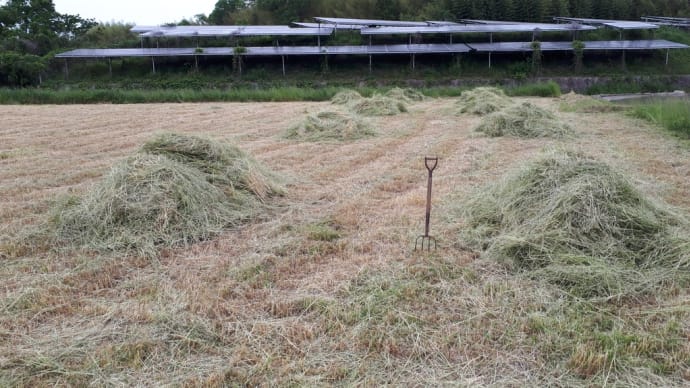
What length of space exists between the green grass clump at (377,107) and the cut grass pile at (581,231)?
9.28 m

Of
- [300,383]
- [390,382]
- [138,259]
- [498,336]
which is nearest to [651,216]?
[498,336]

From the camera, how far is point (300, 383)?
102 inches

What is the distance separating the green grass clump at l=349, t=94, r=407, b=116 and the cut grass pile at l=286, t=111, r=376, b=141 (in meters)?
2.94

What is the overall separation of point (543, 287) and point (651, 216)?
4.96 feet

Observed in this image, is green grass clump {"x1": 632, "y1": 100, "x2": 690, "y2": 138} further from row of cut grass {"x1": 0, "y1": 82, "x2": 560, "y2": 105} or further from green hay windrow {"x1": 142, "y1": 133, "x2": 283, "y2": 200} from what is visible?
row of cut grass {"x1": 0, "y1": 82, "x2": 560, "y2": 105}

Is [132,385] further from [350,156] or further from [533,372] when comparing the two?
[350,156]

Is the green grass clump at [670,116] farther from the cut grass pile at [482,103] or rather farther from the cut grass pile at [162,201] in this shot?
the cut grass pile at [162,201]

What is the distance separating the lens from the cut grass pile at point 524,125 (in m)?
10.0

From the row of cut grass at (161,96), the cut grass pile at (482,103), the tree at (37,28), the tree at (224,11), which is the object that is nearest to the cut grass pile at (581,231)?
the cut grass pile at (482,103)

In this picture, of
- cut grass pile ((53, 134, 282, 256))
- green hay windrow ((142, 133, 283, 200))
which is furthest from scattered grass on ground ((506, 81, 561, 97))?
cut grass pile ((53, 134, 282, 256))

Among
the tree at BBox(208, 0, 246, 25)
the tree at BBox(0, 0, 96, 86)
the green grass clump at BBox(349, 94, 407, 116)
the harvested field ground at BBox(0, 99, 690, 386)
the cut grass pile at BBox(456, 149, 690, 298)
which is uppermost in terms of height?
the tree at BBox(208, 0, 246, 25)

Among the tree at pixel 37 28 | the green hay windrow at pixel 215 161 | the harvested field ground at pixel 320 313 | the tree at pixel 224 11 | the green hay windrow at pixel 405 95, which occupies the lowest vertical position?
the harvested field ground at pixel 320 313

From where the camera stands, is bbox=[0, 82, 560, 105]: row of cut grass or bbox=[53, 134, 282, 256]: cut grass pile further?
bbox=[0, 82, 560, 105]: row of cut grass

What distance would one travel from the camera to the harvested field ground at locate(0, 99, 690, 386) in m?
2.69
